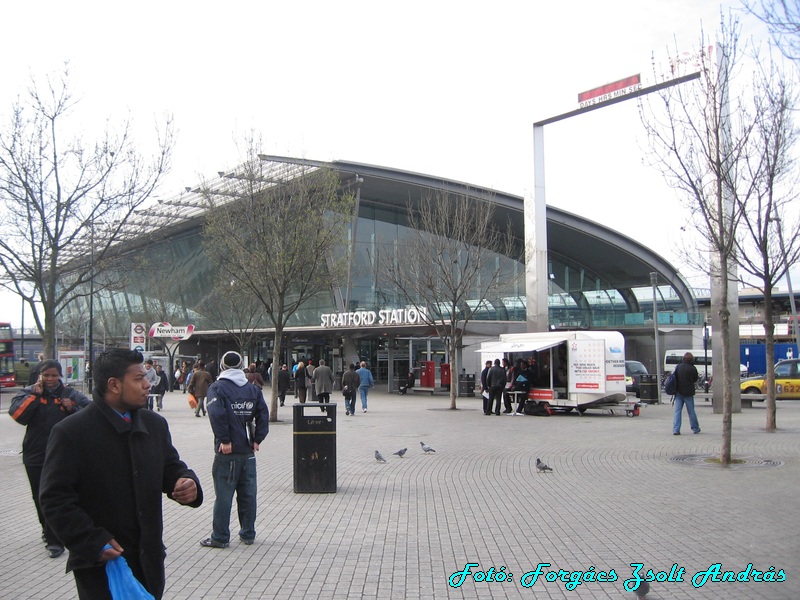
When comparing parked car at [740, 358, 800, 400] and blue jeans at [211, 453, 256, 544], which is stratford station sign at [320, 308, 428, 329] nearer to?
parked car at [740, 358, 800, 400]

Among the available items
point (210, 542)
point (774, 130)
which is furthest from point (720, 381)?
point (210, 542)

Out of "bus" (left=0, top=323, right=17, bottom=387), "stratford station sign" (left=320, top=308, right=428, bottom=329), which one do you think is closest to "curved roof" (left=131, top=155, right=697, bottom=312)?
"stratford station sign" (left=320, top=308, right=428, bottom=329)

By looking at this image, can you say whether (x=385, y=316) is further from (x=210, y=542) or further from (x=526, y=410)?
(x=210, y=542)

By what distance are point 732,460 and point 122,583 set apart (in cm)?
1094

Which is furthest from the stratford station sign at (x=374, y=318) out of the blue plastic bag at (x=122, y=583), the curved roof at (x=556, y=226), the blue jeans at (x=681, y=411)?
the blue plastic bag at (x=122, y=583)

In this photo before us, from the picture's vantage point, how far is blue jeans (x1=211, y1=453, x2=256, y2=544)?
711cm

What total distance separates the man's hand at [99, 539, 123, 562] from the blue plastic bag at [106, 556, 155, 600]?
0.03 meters

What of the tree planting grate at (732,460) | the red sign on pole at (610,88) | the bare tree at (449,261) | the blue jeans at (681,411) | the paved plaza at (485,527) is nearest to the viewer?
the paved plaza at (485,527)

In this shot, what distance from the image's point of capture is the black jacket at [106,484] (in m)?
3.39

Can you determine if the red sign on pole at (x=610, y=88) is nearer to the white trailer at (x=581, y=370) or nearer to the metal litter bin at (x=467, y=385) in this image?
the white trailer at (x=581, y=370)

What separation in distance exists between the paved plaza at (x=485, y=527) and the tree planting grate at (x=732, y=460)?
0.08 metres

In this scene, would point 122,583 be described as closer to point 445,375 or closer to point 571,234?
point 445,375

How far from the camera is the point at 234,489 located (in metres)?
7.28

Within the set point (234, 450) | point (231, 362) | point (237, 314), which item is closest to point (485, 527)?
point (234, 450)
